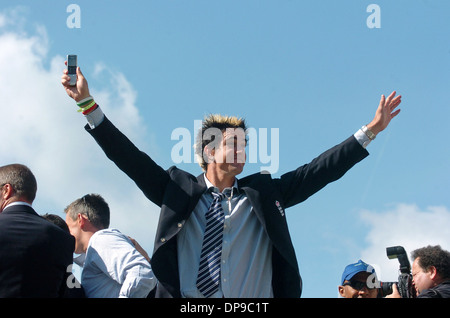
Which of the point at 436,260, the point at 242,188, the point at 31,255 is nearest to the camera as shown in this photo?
the point at 31,255

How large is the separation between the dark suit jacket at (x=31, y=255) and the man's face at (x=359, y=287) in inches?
104

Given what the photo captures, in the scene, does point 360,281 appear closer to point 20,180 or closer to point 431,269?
point 431,269

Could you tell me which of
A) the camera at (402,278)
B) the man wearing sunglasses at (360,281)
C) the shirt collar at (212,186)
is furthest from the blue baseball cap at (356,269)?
the shirt collar at (212,186)

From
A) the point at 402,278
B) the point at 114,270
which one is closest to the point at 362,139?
the point at 402,278

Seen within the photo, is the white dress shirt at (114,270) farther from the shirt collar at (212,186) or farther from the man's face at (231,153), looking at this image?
the man's face at (231,153)

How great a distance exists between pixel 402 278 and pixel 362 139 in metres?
1.37

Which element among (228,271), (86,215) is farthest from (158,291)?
(86,215)

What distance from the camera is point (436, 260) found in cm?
641

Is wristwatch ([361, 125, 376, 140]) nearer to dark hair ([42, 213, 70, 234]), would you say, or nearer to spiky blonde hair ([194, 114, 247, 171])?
spiky blonde hair ([194, 114, 247, 171])

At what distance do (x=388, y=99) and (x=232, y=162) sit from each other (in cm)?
136

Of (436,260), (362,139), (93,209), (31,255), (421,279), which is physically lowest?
(31,255)

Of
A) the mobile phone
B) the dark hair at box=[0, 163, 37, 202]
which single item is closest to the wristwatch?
the mobile phone

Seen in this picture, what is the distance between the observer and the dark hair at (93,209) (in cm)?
Answer: 621

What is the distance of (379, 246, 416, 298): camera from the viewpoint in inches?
228
